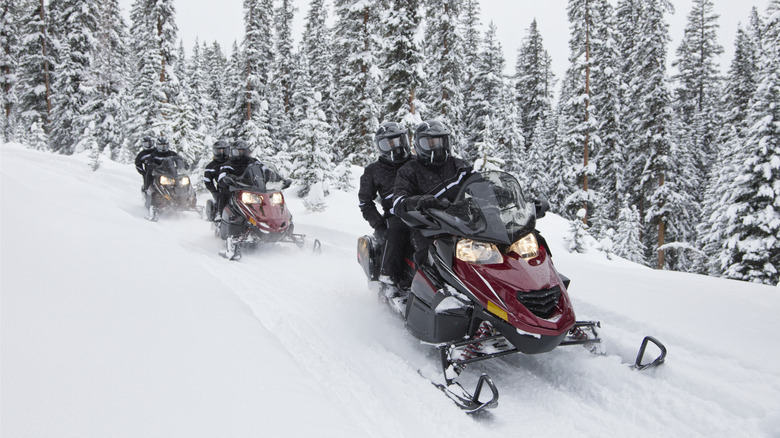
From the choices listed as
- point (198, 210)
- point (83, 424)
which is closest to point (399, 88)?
point (198, 210)

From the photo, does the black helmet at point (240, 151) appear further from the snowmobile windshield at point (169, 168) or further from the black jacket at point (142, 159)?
the black jacket at point (142, 159)

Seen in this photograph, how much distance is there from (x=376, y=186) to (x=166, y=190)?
806 centimetres

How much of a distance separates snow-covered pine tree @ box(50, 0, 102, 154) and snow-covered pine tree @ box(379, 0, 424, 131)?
20.6m

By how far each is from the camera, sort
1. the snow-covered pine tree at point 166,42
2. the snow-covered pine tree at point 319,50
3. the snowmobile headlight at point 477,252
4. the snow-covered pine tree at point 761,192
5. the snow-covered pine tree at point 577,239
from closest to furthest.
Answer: the snowmobile headlight at point 477,252 → the snow-covered pine tree at point 577,239 → the snow-covered pine tree at point 761,192 → the snow-covered pine tree at point 166,42 → the snow-covered pine tree at point 319,50

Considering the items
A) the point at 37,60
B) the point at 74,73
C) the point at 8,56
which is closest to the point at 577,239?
the point at 74,73

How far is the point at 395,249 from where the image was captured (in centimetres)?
488

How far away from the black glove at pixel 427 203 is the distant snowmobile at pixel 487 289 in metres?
0.10

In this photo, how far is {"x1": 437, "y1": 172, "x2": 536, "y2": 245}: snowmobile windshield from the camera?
3.62 m

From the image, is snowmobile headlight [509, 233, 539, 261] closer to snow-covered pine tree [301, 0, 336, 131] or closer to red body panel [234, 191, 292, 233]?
red body panel [234, 191, 292, 233]

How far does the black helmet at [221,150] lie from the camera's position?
964 centimetres

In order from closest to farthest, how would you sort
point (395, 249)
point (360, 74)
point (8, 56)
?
1. point (395, 249)
2. point (360, 74)
3. point (8, 56)

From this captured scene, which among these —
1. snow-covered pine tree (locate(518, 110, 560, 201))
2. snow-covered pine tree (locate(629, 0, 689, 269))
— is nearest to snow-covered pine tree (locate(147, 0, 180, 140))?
snow-covered pine tree (locate(518, 110, 560, 201))

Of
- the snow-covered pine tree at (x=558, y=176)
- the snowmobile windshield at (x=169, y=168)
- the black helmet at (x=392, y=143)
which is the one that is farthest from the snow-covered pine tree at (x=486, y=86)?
the black helmet at (x=392, y=143)

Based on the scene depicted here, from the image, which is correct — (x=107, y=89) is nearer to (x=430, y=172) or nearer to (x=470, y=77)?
(x=470, y=77)
